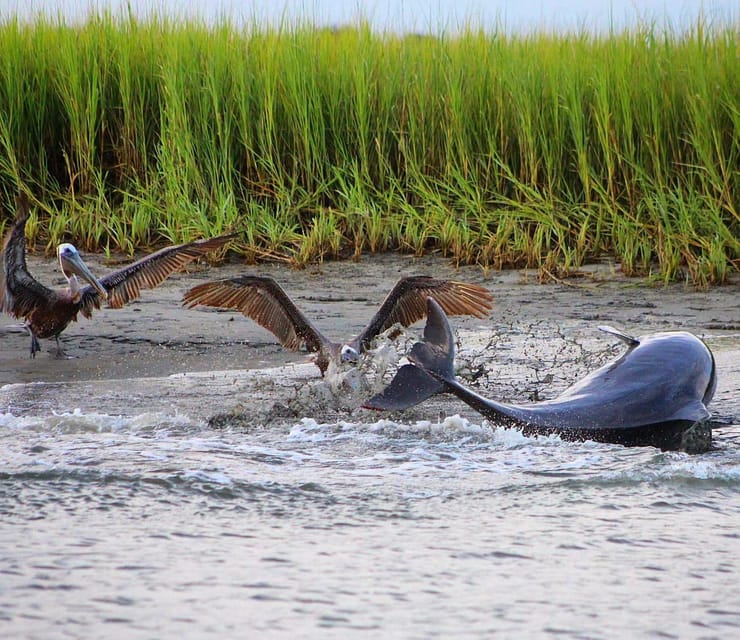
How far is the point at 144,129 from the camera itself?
10.0 metres

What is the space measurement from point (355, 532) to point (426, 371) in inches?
34.2

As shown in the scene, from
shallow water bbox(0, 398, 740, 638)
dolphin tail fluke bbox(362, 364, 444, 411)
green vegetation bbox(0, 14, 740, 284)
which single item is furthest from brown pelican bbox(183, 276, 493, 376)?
green vegetation bbox(0, 14, 740, 284)

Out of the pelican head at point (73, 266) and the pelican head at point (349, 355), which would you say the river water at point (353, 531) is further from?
the pelican head at point (73, 266)

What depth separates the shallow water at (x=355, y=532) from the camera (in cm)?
345

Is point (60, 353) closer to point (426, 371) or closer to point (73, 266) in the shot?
point (73, 266)

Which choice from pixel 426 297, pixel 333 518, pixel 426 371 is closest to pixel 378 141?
pixel 426 297

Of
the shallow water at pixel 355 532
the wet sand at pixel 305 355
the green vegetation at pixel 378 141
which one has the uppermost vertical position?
the green vegetation at pixel 378 141

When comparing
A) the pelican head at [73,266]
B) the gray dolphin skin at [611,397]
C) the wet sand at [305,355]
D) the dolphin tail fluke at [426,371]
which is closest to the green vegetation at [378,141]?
the wet sand at [305,355]

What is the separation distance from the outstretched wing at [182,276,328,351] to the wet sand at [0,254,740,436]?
7.8 inches

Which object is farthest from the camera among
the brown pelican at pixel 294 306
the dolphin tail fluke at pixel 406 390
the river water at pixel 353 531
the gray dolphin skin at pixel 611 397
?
the brown pelican at pixel 294 306

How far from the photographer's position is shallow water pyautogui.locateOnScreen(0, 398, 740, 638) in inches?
136

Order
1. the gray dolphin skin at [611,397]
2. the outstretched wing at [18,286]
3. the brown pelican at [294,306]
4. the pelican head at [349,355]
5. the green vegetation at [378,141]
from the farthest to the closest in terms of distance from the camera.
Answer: the green vegetation at [378,141] → the outstretched wing at [18,286] → the brown pelican at [294,306] → the pelican head at [349,355] → the gray dolphin skin at [611,397]

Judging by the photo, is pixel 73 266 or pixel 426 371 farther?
pixel 73 266

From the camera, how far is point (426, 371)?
480 cm
